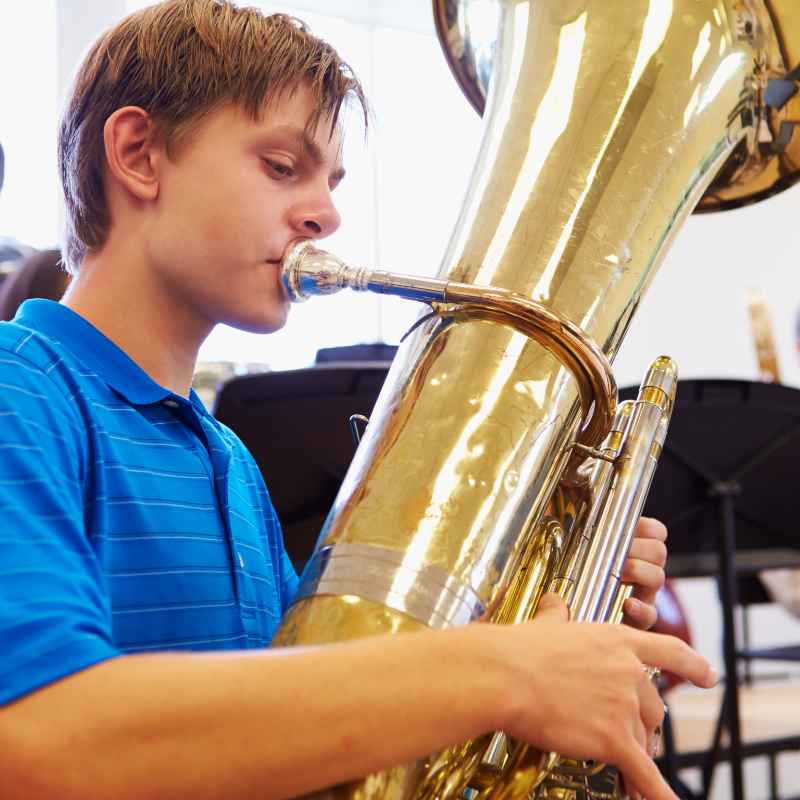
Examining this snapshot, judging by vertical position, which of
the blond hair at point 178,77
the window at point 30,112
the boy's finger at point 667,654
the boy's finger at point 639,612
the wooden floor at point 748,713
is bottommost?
the boy's finger at point 667,654

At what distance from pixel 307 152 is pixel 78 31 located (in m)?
2.79

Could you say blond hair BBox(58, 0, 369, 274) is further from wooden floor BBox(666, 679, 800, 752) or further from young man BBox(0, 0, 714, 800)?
wooden floor BBox(666, 679, 800, 752)

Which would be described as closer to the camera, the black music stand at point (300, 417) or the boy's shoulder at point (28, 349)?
the boy's shoulder at point (28, 349)

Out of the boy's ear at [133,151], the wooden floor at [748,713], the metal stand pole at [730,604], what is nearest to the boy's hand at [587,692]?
the boy's ear at [133,151]

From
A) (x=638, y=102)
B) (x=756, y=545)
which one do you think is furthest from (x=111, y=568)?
(x=756, y=545)

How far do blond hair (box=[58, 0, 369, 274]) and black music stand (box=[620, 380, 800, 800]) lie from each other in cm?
63

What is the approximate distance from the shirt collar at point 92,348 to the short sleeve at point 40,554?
3.7 inches

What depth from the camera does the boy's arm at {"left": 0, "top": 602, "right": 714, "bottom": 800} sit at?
0.45 metres

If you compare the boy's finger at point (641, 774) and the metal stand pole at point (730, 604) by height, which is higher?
the metal stand pole at point (730, 604)

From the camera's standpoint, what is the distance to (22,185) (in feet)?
10.5

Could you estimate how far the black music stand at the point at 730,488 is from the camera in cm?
136

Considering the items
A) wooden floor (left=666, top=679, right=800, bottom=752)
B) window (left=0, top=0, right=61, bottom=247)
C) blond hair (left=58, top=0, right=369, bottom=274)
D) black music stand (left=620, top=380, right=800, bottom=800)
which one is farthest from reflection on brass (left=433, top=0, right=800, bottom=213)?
window (left=0, top=0, right=61, bottom=247)

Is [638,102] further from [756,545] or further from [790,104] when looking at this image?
[756,545]

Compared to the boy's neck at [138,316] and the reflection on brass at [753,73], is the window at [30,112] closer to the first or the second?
the reflection on brass at [753,73]
